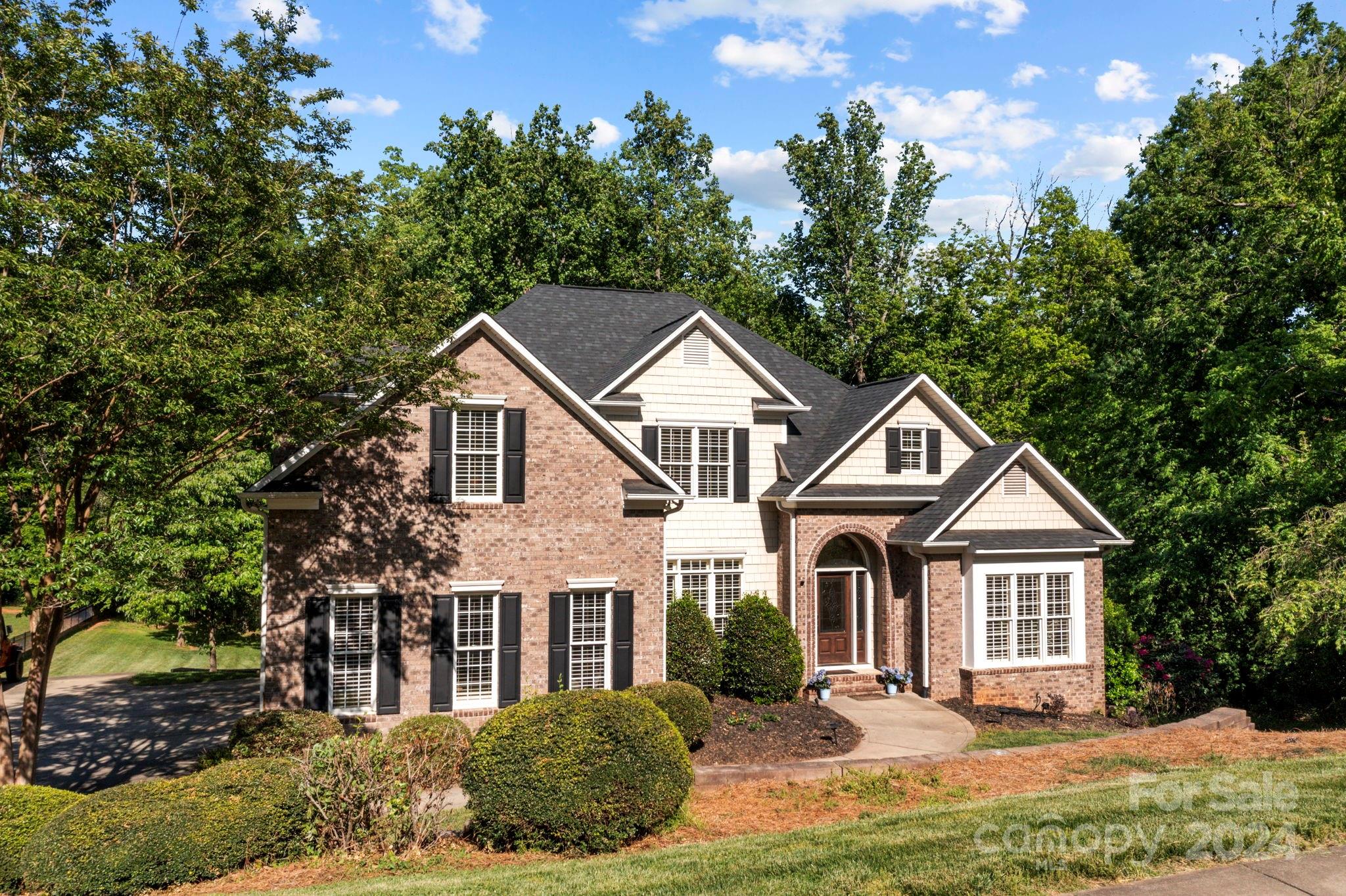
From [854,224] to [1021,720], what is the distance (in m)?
27.5

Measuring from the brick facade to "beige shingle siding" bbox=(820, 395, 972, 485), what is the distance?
19.2 ft

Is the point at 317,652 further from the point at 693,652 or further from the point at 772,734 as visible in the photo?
the point at 772,734

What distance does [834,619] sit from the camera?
22.0 metres

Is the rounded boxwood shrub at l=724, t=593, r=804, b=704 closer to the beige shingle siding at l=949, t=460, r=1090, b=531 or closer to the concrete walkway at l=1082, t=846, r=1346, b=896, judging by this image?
the beige shingle siding at l=949, t=460, r=1090, b=531

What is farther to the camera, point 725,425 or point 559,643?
point 725,425

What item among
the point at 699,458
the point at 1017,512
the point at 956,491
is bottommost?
the point at 1017,512

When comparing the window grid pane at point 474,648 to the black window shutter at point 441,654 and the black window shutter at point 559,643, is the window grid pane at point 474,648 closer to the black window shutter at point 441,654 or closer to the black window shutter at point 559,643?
the black window shutter at point 441,654

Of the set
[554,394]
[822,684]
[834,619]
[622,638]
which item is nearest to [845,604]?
[834,619]

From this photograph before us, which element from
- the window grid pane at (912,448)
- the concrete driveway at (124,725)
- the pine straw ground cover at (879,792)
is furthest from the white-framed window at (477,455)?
the window grid pane at (912,448)

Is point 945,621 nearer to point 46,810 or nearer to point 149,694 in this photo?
point 46,810

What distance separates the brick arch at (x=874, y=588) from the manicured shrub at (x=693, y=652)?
237 cm

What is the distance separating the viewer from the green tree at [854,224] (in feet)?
134

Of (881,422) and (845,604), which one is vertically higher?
(881,422)

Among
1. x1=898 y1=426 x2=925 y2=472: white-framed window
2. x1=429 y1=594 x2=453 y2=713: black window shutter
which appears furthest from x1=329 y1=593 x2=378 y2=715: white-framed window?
x1=898 y1=426 x2=925 y2=472: white-framed window
